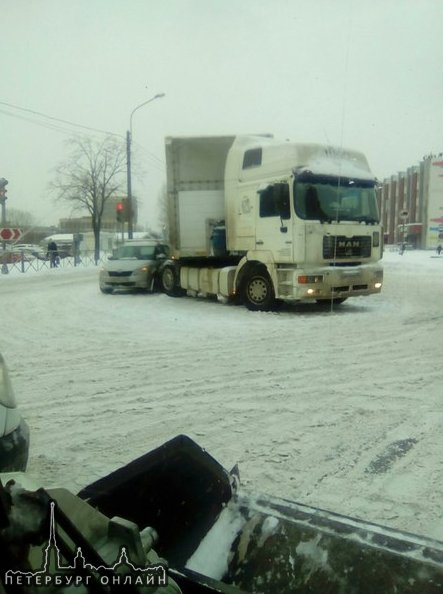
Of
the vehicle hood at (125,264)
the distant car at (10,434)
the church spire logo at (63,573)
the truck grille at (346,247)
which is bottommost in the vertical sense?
the vehicle hood at (125,264)

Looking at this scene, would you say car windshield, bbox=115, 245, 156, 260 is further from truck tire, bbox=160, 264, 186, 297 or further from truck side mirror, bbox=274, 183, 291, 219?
truck side mirror, bbox=274, 183, 291, 219

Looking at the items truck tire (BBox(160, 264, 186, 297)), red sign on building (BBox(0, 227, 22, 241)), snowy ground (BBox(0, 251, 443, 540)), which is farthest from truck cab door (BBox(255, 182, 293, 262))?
red sign on building (BBox(0, 227, 22, 241))

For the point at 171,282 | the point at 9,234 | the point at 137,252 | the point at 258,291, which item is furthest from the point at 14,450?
the point at 9,234

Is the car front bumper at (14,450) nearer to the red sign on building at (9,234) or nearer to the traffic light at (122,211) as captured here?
the red sign on building at (9,234)

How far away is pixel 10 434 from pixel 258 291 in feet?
34.8

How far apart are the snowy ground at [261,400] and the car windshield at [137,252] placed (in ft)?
23.7

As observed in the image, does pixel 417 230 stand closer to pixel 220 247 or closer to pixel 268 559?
pixel 220 247

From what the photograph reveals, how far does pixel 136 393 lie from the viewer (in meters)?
6.19

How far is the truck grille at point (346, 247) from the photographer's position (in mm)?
12188

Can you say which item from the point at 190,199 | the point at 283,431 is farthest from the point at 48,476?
the point at 190,199

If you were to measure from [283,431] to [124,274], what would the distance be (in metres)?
13.5

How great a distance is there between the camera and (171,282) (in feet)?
55.7

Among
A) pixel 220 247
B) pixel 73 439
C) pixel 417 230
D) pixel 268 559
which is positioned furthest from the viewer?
pixel 417 230

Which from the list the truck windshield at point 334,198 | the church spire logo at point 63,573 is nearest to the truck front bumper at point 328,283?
the truck windshield at point 334,198
